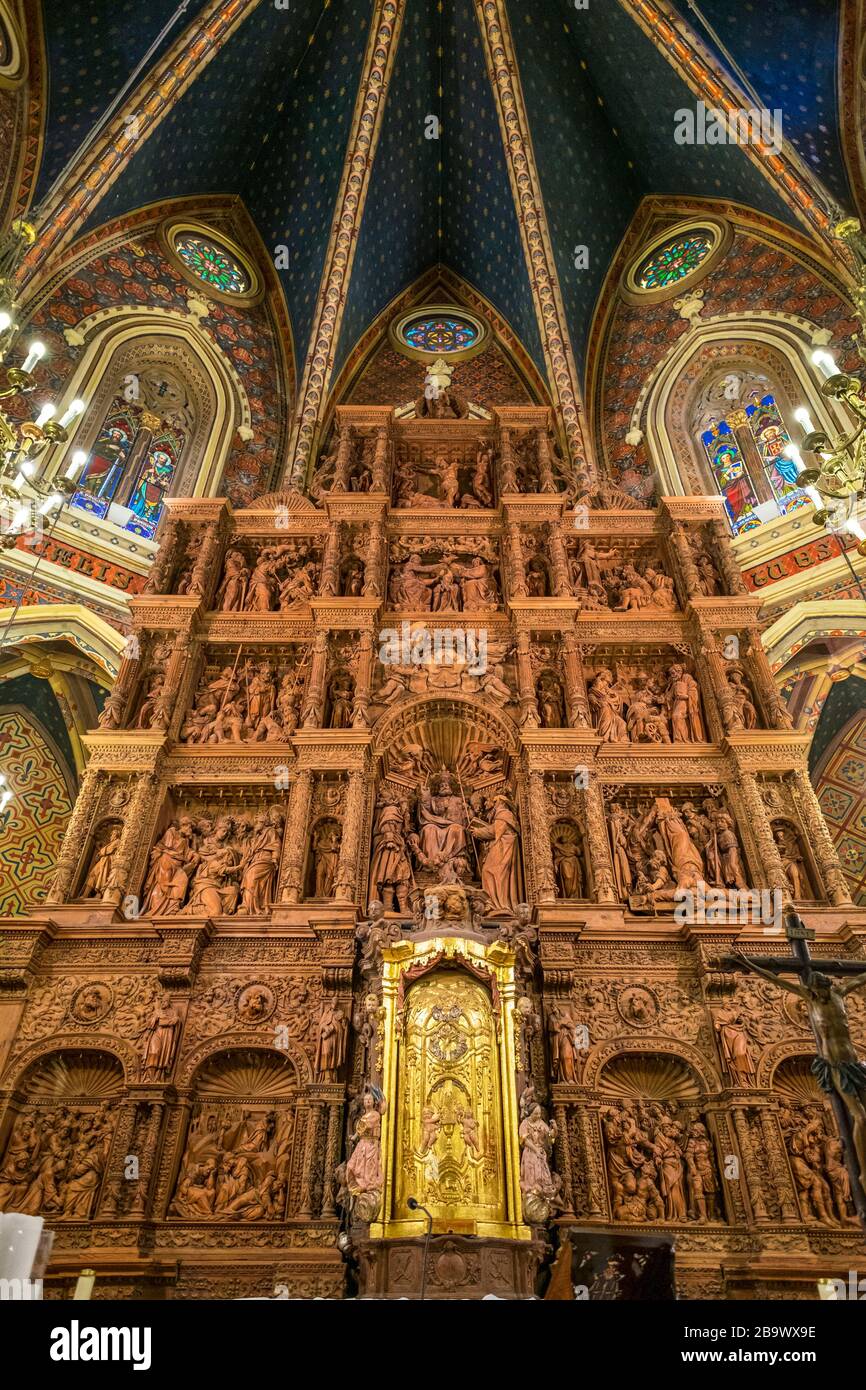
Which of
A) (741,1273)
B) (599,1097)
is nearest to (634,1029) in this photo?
(599,1097)

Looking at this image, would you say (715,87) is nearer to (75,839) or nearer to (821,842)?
(821,842)

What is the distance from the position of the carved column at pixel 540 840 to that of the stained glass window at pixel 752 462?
8132mm

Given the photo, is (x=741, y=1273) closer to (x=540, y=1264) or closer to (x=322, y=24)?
(x=540, y=1264)

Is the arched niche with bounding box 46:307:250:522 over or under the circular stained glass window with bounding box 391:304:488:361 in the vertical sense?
under

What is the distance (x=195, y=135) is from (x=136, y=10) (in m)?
2.52

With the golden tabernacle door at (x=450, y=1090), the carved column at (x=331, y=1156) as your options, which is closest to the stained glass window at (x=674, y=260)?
the golden tabernacle door at (x=450, y=1090)

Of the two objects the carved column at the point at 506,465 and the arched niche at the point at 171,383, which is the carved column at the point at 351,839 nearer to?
the carved column at the point at 506,465

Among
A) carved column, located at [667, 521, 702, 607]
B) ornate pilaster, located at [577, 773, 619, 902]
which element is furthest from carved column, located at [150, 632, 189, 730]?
carved column, located at [667, 521, 702, 607]

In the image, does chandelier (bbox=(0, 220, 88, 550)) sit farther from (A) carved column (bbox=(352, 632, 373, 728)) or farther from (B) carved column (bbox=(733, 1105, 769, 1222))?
(B) carved column (bbox=(733, 1105, 769, 1222))

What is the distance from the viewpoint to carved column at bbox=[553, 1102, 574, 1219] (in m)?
8.65

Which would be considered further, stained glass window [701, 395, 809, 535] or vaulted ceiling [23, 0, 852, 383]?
stained glass window [701, 395, 809, 535]

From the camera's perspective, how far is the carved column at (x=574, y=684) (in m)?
12.5

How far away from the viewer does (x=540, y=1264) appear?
8.12m

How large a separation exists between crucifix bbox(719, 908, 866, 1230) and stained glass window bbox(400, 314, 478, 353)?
60.4 ft
